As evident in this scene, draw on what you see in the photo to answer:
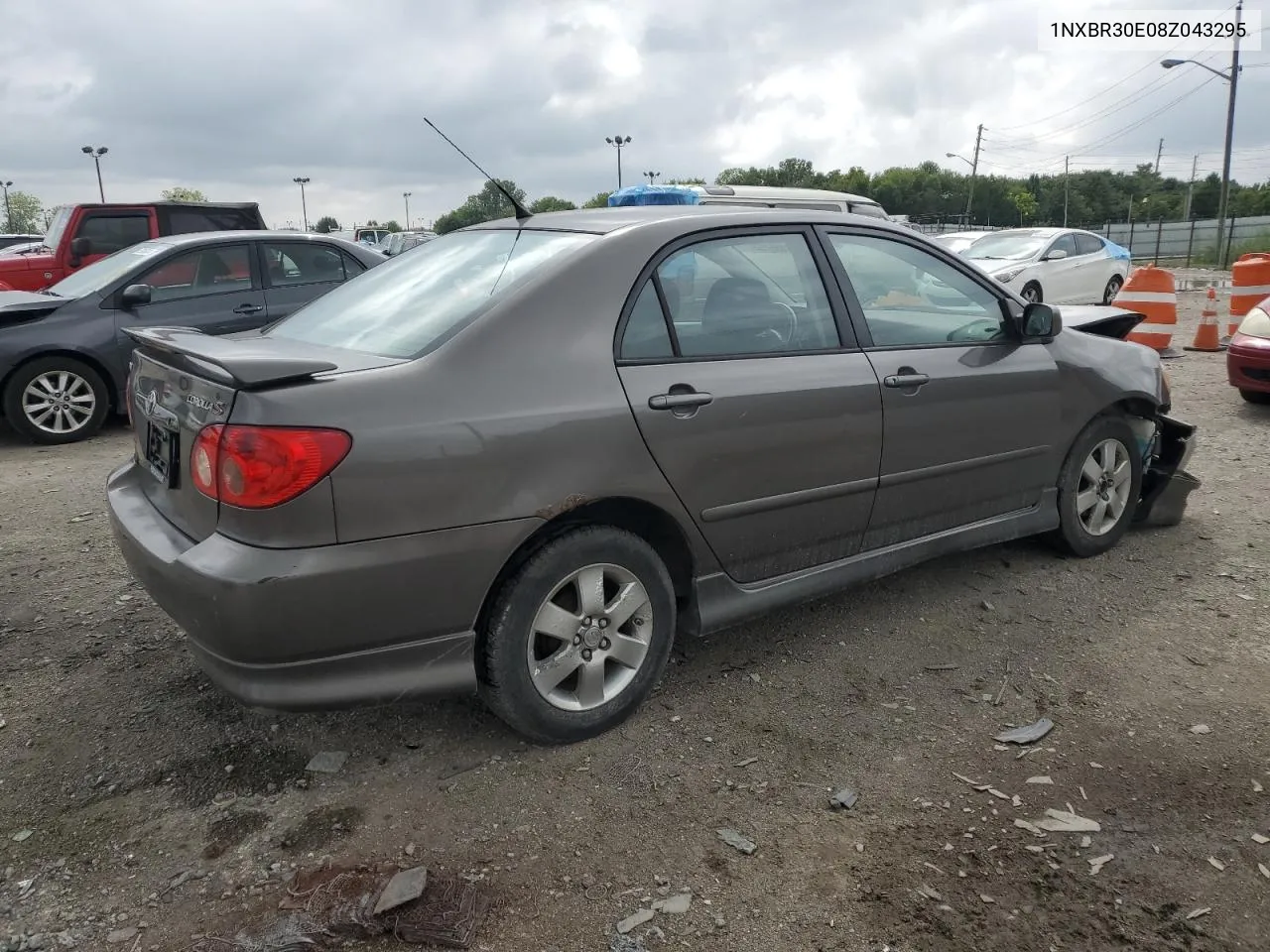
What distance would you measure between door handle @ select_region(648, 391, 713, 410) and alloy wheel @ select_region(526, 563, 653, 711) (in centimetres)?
52

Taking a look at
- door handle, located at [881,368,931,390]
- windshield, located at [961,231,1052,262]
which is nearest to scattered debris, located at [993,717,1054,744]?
door handle, located at [881,368,931,390]

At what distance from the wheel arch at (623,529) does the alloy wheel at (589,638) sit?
0.45ft

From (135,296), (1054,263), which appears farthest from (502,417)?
(1054,263)

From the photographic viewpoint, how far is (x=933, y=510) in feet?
12.4

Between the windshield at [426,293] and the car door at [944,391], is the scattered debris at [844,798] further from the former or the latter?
the windshield at [426,293]

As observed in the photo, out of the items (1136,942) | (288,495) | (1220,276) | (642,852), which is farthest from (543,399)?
(1220,276)

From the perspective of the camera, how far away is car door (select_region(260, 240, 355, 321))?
26.7 ft

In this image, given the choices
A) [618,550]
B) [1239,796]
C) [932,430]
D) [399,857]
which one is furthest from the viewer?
[932,430]

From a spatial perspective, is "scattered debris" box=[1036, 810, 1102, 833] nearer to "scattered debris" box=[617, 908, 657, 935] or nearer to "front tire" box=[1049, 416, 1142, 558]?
"scattered debris" box=[617, 908, 657, 935]

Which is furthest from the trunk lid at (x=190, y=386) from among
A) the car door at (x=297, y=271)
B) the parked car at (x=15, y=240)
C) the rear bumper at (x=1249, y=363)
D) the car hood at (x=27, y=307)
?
the parked car at (x=15, y=240)

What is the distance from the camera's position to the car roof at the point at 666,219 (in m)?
3.22

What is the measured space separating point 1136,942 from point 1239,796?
0.81 m

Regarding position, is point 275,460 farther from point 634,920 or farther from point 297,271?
point 297,271

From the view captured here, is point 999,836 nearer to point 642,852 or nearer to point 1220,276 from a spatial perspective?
point 642,852
